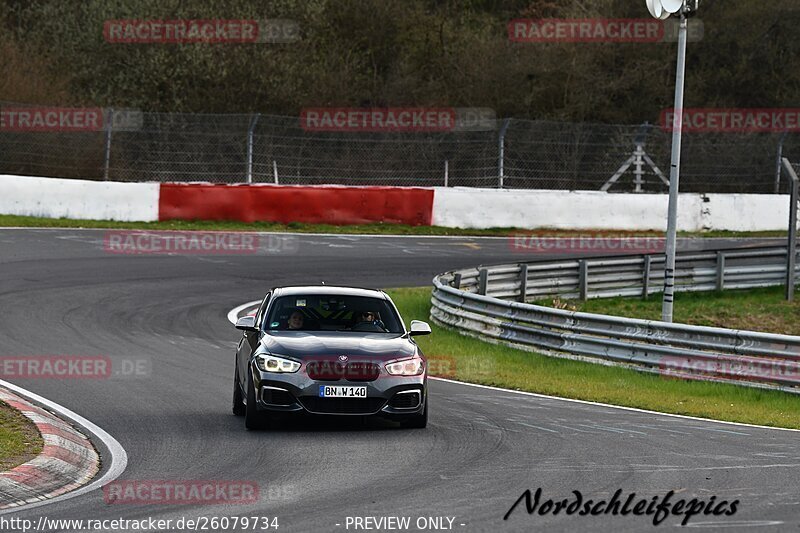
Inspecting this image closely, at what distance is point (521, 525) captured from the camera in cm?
795

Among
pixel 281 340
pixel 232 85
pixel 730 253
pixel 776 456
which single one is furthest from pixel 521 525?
pixel 232 85

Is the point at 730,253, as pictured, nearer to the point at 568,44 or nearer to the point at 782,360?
the point at 782,360

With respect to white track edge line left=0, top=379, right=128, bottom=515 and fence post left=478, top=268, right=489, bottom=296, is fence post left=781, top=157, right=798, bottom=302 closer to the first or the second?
fence post left=478, top=268, right=489, bottom=296

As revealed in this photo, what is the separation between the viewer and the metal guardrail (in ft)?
52.0

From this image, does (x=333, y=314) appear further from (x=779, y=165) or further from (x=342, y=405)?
(x=779, y=165)

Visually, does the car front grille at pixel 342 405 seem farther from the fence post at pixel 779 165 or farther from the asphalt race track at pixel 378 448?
the fence post at pixel 779 165

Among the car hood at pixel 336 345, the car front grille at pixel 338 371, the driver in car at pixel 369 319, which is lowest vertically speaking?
the car front grille at pixel 338 371

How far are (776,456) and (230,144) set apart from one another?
76.2 ft

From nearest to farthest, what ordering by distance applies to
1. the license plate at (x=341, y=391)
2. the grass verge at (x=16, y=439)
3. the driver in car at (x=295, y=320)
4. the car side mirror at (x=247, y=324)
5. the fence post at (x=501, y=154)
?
the grass verge at (x=16, y=439), the license plate at (x=341, y=391), the car side mirror at (x=247, y=324), the driver in car at (x=295, y=320), the fence post at (x=501, y=154)

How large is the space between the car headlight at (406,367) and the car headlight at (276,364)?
2.76 ft

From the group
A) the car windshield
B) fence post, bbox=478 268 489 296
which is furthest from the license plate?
fence post, bbox=478 268 489 296

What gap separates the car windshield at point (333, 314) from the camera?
12.6m

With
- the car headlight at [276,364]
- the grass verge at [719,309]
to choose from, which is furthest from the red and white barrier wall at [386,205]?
the car headlight at [276,364]

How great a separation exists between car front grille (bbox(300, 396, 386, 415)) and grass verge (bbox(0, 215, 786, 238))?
1897 centimetres
